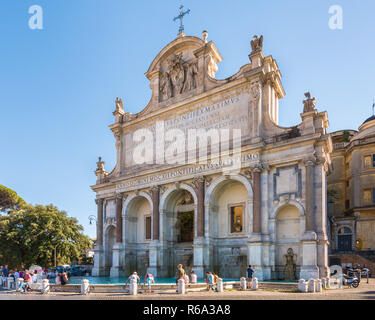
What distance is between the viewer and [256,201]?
25562mm

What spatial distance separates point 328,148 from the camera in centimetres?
2534

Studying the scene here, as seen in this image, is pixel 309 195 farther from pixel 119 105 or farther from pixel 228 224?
pixel 119 105

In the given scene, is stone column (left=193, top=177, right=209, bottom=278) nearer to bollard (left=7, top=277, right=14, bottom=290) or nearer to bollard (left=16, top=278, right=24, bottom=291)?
bollard (left=16, top=278, right=24, bottom=291)

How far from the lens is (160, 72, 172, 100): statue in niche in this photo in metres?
34.0

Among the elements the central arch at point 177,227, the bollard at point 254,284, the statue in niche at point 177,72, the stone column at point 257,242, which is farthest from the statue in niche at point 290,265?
the statue in niche at point 177,72

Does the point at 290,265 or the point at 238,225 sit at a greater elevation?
the point at 238,225

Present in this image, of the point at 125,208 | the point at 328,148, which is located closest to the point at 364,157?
the point at 328,148

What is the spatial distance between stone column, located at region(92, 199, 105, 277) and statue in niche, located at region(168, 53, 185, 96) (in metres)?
14.7

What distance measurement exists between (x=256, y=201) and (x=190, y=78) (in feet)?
44.0

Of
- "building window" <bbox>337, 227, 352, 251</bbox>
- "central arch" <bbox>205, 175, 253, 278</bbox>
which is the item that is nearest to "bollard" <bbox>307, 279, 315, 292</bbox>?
"central arch" <bbox>205, 175, 253, 278</bbox>

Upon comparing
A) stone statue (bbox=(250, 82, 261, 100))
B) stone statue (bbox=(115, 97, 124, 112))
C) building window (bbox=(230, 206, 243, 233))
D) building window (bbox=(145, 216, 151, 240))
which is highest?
stone statue (bbox=(115, 97, 124, 112))

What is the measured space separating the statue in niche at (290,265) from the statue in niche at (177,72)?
1732 centimetres

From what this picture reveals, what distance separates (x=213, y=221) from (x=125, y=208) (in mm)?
10202
